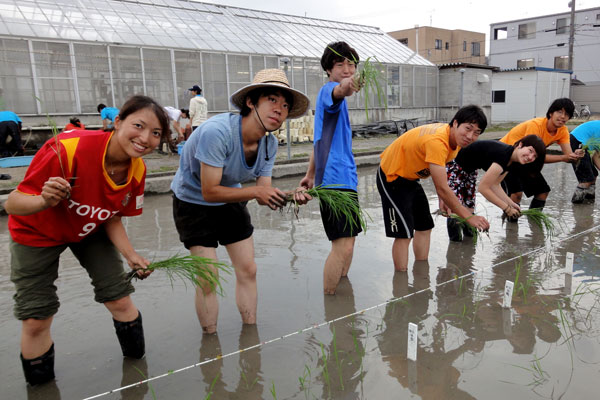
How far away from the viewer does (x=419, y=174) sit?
3.85 metres

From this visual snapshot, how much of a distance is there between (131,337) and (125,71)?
1237cm

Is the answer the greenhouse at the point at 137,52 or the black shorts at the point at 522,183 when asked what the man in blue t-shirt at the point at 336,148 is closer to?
the black shorts at the point at 522,183

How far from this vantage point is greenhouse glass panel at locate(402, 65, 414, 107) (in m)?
20.7

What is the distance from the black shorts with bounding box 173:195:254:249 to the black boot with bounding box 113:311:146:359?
0.54 meters

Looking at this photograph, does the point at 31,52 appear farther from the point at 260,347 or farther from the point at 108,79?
the point at 260,347

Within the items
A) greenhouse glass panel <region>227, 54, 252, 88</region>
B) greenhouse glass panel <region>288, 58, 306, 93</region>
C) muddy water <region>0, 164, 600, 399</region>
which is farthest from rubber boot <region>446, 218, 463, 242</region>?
greenhouse glass panel <region>288, 58, 306, 93</region>

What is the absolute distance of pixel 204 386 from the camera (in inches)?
95.4

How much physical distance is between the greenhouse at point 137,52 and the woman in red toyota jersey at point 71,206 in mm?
8684

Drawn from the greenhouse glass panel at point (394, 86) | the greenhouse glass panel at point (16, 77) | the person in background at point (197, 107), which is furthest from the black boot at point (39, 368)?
the greenhouse glass panel at point (394, 86)

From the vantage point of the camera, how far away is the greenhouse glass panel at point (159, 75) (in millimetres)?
13766

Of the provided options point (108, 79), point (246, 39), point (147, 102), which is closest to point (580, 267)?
point (147, 102)

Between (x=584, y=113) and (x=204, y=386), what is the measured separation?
3152 centimetres

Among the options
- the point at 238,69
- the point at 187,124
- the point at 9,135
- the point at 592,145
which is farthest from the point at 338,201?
the point at 238,69

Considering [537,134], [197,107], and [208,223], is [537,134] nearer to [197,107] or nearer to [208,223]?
[208,223]
